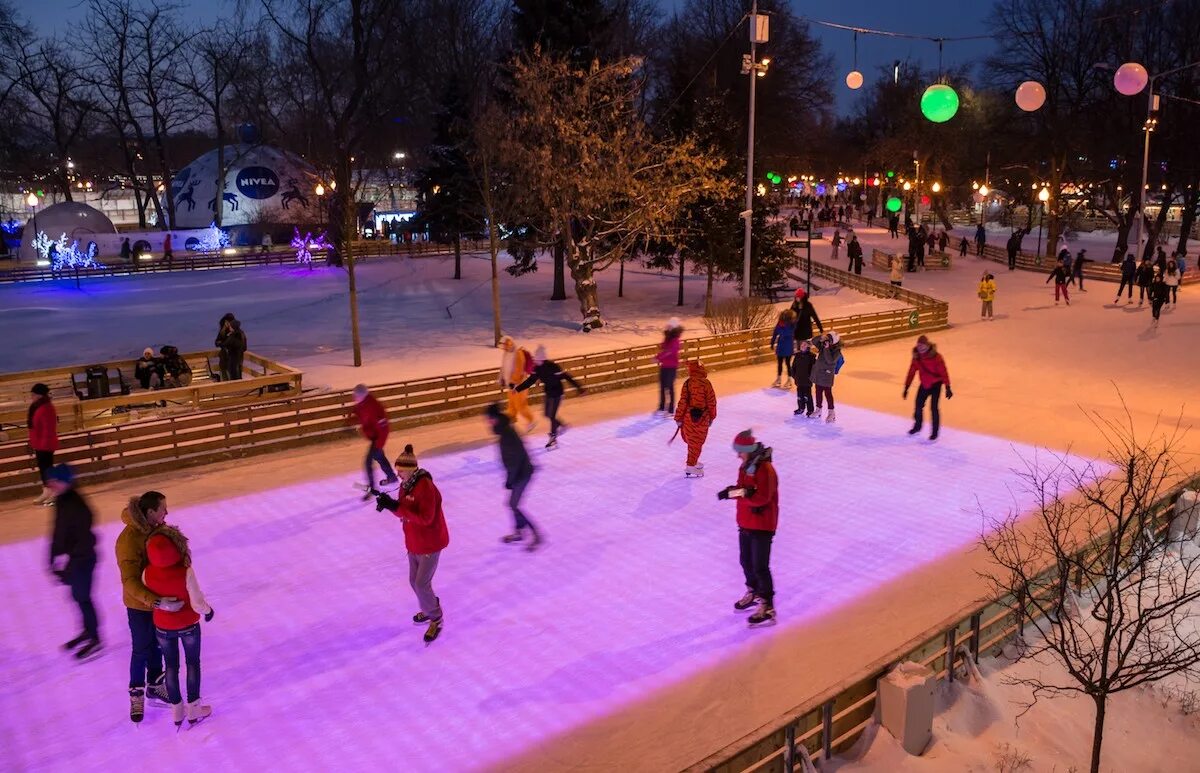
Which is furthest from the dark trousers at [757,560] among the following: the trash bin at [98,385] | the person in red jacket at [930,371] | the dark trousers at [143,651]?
the trash bin at [98,385]

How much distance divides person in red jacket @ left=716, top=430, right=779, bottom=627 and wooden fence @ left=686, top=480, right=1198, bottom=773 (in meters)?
1.46

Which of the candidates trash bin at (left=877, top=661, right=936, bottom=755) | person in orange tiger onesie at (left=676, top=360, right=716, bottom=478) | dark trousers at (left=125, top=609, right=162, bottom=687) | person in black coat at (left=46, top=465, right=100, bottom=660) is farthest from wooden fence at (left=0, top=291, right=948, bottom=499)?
trash bin at (left=877, top=661, right=936, bottom=755)

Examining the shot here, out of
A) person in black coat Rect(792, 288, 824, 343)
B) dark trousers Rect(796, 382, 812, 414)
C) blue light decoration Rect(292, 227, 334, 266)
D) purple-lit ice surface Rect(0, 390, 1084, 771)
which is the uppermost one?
blue light decoration Rect(292, 227, 334, 266)

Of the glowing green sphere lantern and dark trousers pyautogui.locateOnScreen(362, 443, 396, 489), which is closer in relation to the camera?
dark trousers pyautogui.locateOnScreen(362, 443, 396, 489)

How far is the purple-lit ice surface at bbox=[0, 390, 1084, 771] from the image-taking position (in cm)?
583

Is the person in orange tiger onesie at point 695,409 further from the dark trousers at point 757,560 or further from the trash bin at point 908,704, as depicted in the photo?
the trash bin at point 908,704

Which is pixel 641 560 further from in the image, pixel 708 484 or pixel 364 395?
pixel 364 395

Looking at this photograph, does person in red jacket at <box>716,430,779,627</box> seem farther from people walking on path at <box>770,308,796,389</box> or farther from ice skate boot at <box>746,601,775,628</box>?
people walking on path at <box>770,308,796,389</box>

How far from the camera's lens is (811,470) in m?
11.5

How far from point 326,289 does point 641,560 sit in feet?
89.3

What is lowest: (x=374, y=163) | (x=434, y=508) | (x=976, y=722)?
(x=976, y=722)

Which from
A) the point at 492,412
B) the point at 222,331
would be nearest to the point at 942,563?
the point at 492,412

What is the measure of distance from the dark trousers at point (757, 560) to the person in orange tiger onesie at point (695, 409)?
11.5 feet

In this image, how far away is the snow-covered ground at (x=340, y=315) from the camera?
20250 mm
